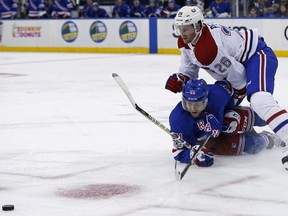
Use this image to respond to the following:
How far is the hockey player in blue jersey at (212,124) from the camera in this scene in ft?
15.1

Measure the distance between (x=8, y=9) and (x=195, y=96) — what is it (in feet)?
47.1

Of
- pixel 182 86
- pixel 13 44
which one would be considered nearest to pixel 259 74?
pixel 182 86

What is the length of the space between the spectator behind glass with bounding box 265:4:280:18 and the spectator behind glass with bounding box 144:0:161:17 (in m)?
2.97

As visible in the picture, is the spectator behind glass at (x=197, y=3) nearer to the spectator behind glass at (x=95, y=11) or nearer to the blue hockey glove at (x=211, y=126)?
the spectator behind glass at (x=95, y=11)

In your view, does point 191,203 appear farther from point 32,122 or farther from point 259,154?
point 32,122

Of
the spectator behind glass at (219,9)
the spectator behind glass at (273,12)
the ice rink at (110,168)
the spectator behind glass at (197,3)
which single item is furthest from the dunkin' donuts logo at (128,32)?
the ice rink at (110,168)

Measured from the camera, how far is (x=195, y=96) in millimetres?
4547

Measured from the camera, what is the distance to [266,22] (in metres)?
13.9

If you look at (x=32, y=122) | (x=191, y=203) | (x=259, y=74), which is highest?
(x=259, y=74)

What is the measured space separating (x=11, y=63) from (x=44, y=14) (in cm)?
435

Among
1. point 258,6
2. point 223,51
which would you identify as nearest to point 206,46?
point 223,51

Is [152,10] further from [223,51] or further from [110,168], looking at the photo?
[110,168]

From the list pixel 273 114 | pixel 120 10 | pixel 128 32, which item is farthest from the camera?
pixel 120 10

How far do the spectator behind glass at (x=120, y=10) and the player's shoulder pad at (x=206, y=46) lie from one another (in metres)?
12.2
